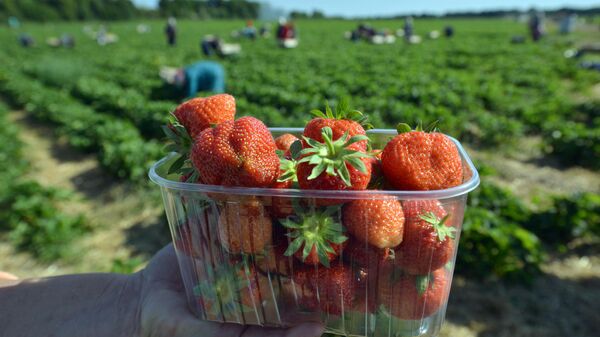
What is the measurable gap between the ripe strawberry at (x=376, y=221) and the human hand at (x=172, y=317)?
47cm

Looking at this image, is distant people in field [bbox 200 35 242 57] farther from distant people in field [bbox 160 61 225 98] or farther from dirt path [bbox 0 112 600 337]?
dirt path [bbox 0 112 600 337]

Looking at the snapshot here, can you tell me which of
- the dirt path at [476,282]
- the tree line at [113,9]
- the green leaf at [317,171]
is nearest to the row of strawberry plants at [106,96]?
the dirt path at [476,282]

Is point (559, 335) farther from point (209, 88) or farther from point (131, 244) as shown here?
point (209, 88)

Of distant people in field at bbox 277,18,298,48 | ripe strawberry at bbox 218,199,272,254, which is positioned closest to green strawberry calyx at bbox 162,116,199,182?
ripe strawberry at bbox 218,199,272,254

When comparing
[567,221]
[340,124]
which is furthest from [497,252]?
[340,124]

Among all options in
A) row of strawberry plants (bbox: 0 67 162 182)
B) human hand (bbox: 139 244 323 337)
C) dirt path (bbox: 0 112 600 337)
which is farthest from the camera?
row of strawberry plants (bbox: 0 67 162 182)

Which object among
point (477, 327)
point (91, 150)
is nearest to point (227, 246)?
point (477, 327)

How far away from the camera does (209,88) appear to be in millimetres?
9453

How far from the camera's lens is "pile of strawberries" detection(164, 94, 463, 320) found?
120 centimetres

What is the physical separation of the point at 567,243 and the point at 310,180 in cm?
432

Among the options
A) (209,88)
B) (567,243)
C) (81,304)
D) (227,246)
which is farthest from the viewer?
(209,88)

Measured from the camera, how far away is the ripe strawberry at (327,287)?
132 cm

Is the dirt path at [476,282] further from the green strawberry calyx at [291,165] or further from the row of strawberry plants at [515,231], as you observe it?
the green strawberry calyx at [291,165]

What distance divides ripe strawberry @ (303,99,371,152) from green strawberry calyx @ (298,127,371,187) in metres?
0.12
